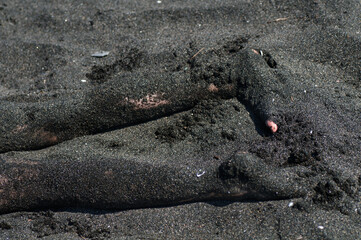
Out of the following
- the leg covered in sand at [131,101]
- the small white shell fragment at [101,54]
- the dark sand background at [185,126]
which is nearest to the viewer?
the dark sand background at [185,126]

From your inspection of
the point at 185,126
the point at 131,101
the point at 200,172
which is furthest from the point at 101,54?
the point at 200,172

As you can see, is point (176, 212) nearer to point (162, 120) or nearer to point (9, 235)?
point (162, 120)

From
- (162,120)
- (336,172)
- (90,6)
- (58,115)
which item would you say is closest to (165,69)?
(162,120)

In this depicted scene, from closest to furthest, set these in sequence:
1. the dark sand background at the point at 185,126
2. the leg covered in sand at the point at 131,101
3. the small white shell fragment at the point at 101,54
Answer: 1. the dark sand background at the point at 185,126
2. the leg covered in sand at the point at 131,101
3. the small white shell fragment at the point at 101,54

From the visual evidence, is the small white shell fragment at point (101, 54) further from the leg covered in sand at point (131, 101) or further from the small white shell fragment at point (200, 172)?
the small white shell fragment at point (200, 172)

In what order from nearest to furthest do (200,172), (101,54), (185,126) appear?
1. (200,172)
2. (185,126)
3. (101,54)

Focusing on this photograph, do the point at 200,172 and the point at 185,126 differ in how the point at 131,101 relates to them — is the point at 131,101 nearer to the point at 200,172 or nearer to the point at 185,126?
the point at 185,126

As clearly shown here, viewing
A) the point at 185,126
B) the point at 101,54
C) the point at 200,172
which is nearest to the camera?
the point at 200,172

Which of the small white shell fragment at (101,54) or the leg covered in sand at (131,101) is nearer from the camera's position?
the leg covered in sand at (131,101)

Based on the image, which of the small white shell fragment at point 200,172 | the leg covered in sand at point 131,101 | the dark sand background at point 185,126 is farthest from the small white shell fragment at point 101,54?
the small white shell fragment at point 200,172
